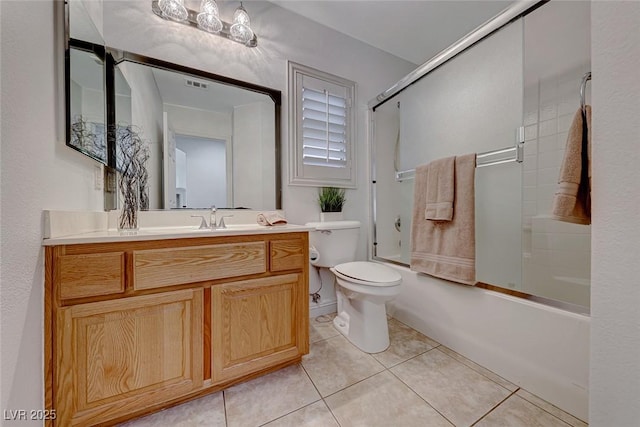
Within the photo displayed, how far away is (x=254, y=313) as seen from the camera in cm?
120

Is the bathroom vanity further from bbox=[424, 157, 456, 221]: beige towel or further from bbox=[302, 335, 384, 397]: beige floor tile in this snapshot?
bbox=[424, 157, 456, 221]: beige towel

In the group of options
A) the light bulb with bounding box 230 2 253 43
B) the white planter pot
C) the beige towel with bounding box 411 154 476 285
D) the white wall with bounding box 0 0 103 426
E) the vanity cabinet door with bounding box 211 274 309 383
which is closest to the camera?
the white wall with bounding box 0 0 103 426

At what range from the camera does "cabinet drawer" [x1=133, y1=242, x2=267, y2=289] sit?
96 centimetres

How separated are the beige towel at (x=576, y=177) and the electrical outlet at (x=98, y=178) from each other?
2.13m

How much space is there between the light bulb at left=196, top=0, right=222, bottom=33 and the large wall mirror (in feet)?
0.95

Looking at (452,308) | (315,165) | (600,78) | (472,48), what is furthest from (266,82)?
(452,308)

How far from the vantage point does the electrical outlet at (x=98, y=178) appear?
47.9 inches

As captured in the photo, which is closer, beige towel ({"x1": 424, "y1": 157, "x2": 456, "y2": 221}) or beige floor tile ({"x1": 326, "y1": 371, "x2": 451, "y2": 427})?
beige floor tile ({"x1": 326, "y1": 371, "x2": 451, "y2": 427})

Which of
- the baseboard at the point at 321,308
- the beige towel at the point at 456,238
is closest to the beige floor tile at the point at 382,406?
the beige towel at the point at 456,238

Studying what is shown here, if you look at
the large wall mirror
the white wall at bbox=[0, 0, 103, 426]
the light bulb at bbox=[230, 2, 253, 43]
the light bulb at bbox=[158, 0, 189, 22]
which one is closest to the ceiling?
the light bulb at bbox=[230, 2, 253, 43]

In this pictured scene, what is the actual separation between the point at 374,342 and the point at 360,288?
38cm

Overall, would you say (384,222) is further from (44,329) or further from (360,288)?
(44,329)

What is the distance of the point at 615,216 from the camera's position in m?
0.60

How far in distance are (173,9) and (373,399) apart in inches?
95.9
